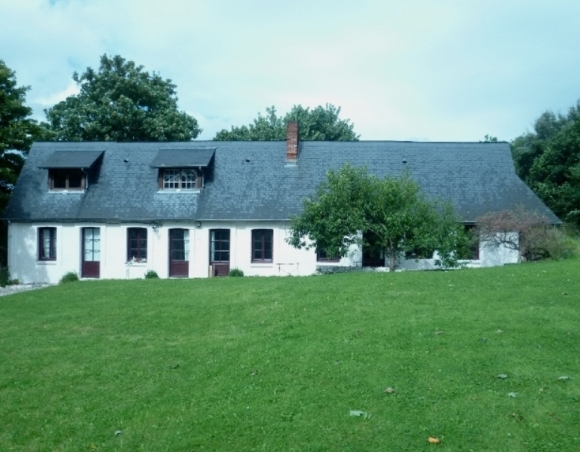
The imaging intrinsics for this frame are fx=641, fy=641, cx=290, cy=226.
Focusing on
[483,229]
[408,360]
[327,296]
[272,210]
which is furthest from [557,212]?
[408,360]

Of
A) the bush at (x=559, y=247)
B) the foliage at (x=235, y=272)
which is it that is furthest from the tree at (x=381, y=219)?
the foliage at (x=235, y=272)

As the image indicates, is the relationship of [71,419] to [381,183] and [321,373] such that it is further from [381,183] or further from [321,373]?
[381,183]

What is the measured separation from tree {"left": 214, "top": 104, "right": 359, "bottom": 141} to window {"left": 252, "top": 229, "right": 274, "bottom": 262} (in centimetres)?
2348

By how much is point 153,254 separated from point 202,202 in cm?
340

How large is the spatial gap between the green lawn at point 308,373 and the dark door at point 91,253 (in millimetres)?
15334

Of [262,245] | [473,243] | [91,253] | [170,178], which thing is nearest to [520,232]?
[473,243]

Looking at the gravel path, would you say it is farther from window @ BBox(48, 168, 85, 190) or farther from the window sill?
the window sill

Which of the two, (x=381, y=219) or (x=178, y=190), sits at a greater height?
(x=178, y=190)

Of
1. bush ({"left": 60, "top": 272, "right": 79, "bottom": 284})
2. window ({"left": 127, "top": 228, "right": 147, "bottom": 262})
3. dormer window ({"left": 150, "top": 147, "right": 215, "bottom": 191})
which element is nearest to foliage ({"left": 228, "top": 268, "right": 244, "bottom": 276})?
window ({"left": 127, "top": 228, "right": 147, "bottom": 262})

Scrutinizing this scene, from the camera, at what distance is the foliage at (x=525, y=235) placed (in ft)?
82.2

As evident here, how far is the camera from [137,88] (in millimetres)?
49406

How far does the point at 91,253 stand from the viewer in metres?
31.2

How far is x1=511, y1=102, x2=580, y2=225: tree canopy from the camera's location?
3909 cm

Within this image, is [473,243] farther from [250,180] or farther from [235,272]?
[250,180]
